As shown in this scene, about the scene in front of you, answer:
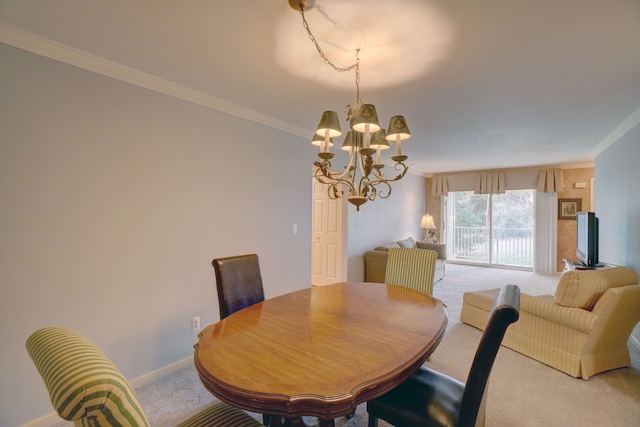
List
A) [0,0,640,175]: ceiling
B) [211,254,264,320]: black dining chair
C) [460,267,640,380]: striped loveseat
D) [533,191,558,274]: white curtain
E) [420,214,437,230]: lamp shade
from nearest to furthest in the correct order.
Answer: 1. [0,0,640,175]: ceiling
2. [211,254,264,320]: black dining chair
3. [460,267,640,380]: striped loveseat
4. [533,191,558,274]: white curtain
5. [420,214,437,230]: lamp shade

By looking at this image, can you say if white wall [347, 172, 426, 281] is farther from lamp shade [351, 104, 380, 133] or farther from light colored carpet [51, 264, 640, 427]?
lamp shade [351, 104, 380, 133]

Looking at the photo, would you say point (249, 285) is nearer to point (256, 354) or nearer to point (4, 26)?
point (256, 354)

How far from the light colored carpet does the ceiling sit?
2331 millimetres

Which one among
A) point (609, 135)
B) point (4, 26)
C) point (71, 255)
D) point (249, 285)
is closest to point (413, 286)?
point (249, 285)

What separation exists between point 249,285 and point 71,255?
3.82ft

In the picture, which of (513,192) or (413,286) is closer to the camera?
(413,286)

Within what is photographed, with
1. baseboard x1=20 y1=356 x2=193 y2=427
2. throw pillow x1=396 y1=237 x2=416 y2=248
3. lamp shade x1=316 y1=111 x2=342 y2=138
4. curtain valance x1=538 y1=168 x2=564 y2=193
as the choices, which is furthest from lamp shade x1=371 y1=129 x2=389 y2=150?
curtain valance x1=538 y1=168 x2=564 y2=193

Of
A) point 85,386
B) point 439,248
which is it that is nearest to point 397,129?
point 85,386

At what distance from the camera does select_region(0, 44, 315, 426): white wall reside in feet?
5.64

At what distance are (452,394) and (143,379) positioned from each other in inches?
86.5

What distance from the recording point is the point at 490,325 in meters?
1.08

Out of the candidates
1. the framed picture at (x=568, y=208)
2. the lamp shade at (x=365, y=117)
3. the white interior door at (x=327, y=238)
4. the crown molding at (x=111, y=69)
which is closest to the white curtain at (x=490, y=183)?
the framed picture at (x=568, y=208)

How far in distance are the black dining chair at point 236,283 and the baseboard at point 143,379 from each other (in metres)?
0.97

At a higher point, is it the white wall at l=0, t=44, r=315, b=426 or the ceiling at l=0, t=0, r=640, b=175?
the ceiling at l=0, t=0, r=640, b=175
